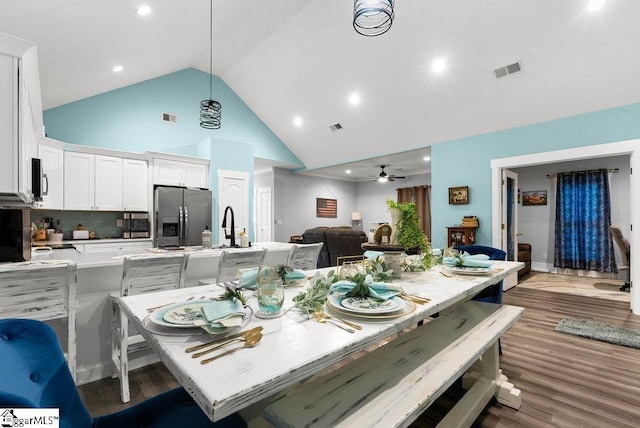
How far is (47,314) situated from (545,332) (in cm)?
426

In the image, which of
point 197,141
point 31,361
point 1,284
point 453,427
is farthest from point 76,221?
point 453,427

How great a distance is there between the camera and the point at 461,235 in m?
5.03

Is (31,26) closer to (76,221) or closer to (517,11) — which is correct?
(76,221)

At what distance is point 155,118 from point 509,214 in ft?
21.9

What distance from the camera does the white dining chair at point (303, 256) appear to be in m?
2.99

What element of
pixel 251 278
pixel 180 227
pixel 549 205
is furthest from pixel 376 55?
pixel 549 205

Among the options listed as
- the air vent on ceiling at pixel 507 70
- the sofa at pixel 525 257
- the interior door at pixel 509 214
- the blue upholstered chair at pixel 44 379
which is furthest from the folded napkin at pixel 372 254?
the sofa at pixel 525 257

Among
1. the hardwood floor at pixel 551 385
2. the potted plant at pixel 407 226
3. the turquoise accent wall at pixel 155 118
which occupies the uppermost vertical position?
the turquoise accent wall at pixel 155 118

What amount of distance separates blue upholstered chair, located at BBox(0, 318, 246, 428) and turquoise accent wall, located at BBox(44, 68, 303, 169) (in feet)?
17.1

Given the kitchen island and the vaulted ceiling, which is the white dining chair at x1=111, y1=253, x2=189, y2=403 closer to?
the kitchen island

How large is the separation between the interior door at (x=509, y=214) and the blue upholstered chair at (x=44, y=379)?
511 cm

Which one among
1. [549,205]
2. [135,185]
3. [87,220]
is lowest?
[87,220]

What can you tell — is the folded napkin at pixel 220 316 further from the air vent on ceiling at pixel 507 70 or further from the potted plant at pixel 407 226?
the air vent on ceiling at pixel 507 70

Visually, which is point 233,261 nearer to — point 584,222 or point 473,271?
point 473,271
